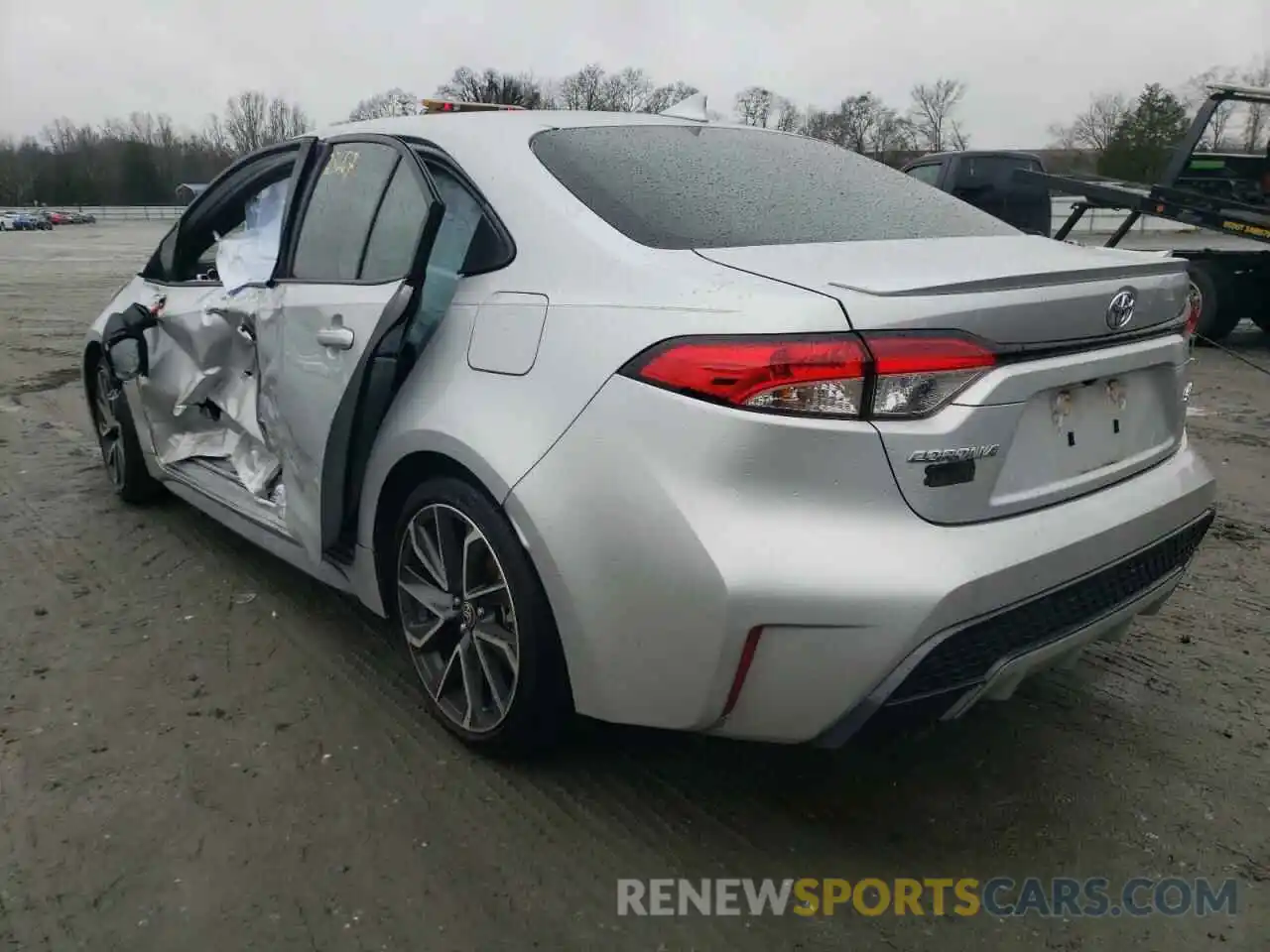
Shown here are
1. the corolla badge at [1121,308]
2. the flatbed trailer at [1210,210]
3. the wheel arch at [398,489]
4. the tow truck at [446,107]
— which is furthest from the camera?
the flatbed trailer at [1210,210]

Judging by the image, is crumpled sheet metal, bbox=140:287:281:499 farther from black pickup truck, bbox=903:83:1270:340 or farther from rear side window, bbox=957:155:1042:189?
rear side window, bbox=957:155:1042:189

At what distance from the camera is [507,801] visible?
8.41ft

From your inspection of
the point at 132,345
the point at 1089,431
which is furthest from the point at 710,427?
the point at 132,345

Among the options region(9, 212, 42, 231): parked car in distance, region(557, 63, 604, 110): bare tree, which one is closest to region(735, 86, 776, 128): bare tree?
region(557, 63, 604, 110): bare tree

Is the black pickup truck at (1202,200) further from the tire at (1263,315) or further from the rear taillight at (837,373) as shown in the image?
the rear taillight at (837,373)

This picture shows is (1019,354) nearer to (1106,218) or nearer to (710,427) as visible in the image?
(710,427)

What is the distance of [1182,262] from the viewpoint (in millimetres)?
2633

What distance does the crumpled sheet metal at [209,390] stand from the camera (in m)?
3.86

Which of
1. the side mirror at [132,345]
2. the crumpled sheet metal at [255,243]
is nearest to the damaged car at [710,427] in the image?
the crumpled sheet metal at [255,243]

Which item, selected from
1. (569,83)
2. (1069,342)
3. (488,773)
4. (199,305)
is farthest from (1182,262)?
(569,83)

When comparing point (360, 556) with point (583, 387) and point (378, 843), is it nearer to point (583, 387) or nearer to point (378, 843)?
point (378, 843)

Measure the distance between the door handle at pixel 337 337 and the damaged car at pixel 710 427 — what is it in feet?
0.05

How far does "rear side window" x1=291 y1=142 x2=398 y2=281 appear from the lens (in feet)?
10.2

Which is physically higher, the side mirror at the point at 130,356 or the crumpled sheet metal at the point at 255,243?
the crumpled sheet metal at the point at 255,243
